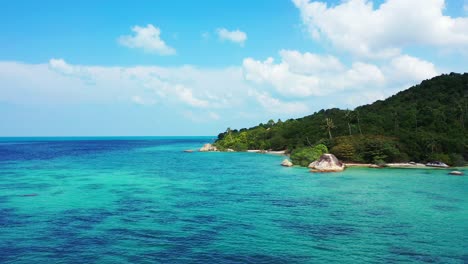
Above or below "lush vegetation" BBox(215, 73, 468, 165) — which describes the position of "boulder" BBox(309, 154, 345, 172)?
below

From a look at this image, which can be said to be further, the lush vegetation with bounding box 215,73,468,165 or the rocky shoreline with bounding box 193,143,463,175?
the lush vegetation with bounding box 215,73,468,165

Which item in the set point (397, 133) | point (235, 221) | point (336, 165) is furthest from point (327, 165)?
point (235, 221)

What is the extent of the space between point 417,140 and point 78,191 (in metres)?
76.9

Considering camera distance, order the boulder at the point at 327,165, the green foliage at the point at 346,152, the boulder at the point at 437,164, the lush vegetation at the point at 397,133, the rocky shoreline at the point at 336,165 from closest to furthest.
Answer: the boulder at the point at 327,165 < the rocky shoreline at the point at 336,165 < the boulder at the point at 437,164 < the lush vegetation at the point at 397,133 < the green foliage at the point at 346,152

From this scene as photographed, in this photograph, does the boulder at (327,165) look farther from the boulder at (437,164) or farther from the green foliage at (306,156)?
the boulder at (437,164)

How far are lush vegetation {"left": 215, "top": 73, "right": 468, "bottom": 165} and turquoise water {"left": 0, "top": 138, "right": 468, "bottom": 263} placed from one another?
2709 cm

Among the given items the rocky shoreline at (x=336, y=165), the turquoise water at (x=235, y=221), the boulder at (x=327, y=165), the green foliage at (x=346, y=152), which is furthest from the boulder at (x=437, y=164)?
the turquoise water at (x=235, y=221)

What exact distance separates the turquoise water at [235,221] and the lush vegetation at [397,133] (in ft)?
88.9

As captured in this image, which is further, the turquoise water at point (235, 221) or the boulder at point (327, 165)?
the boulder at point (327, 165)

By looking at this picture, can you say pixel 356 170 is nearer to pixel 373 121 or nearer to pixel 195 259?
pixel 373 121

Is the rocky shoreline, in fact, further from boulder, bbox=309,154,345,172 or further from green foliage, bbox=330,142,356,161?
green foliage, bbox=330,142,356,161

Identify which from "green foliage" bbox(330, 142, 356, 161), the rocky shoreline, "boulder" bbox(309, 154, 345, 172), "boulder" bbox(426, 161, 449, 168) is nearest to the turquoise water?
"boulder" bbox(309, 154, 345, 172)

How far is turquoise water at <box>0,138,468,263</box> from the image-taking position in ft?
78.1

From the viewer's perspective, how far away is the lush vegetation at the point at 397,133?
83875 millimetres
